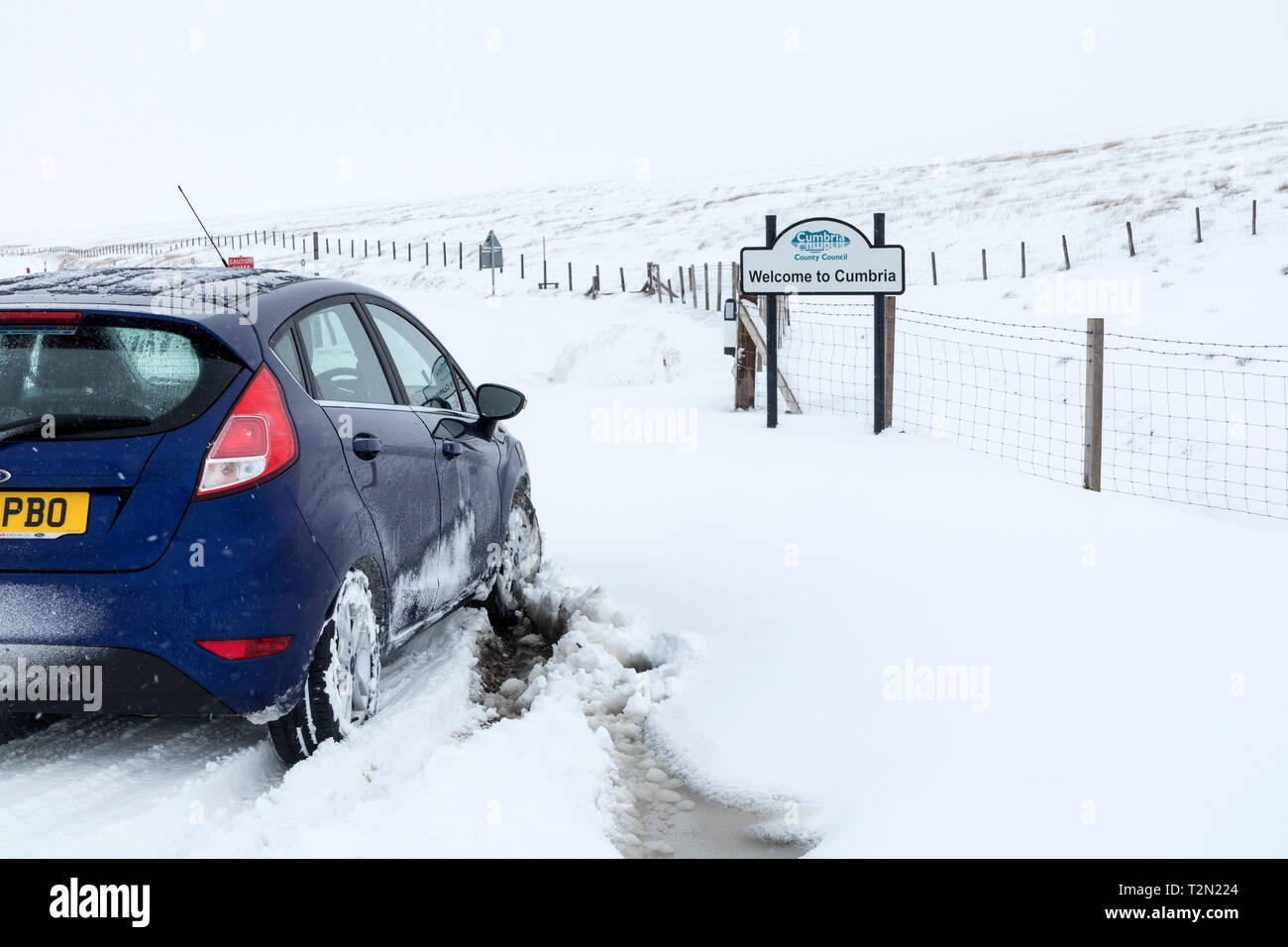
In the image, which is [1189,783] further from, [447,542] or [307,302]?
[307,302]

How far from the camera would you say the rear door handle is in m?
3.68

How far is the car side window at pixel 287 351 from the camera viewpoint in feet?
11.5

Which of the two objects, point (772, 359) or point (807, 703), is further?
point (772, 359)

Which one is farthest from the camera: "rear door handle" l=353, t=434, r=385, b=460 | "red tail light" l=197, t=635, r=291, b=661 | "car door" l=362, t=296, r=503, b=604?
"car door" l=362, t=296, r=503, b=604

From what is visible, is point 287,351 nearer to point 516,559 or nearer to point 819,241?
point 516,559

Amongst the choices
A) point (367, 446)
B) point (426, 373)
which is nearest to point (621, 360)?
point (426, 373)

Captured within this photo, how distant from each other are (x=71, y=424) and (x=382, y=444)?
3.33 feet

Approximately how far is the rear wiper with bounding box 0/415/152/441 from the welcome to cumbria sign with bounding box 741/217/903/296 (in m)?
8.52

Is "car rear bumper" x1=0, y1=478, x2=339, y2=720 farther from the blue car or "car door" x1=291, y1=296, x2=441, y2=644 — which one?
"car door" x1=291, y1=296, x2=441, y2=644

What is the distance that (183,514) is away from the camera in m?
3.08
